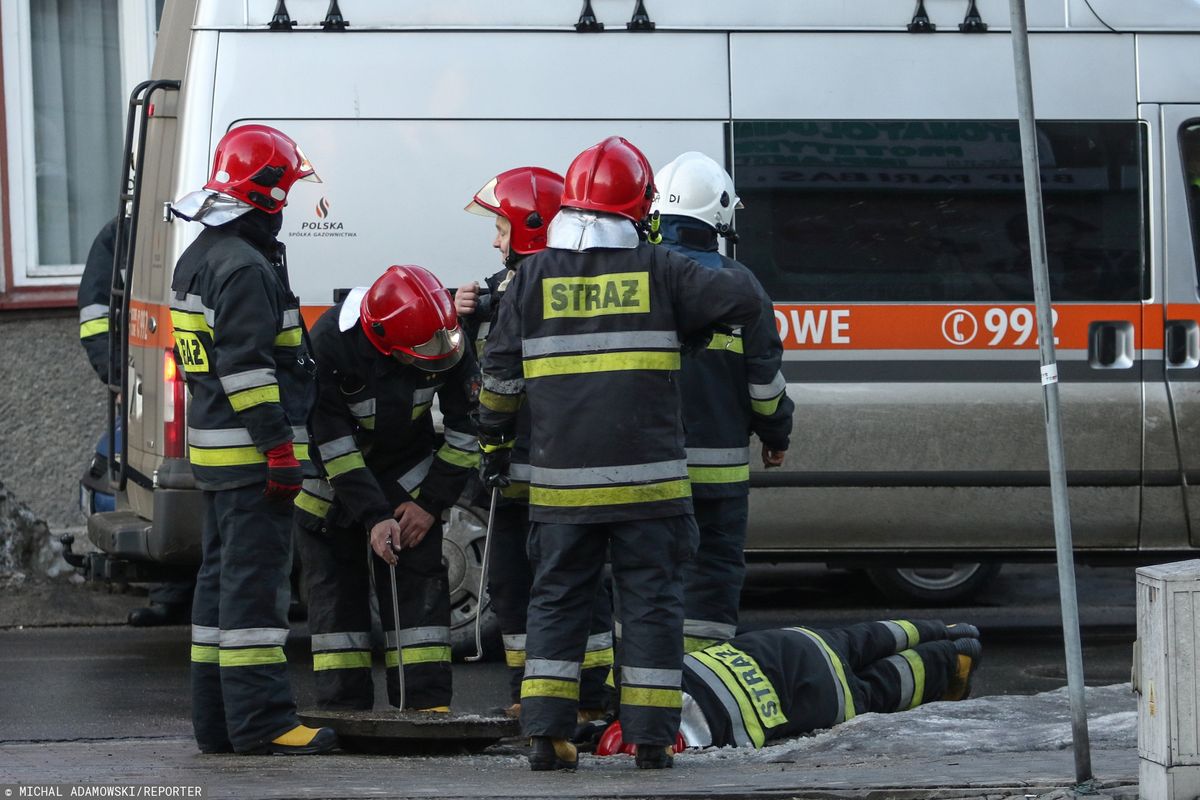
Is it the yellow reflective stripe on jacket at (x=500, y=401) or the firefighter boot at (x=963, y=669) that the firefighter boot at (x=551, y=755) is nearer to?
the yellow reflective stripe on jacket at (x=500, y=401)

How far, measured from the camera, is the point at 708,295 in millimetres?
4539

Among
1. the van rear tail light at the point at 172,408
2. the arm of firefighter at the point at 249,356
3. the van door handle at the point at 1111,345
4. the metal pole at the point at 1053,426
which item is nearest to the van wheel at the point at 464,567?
the van rear tail light at the point at 172,408

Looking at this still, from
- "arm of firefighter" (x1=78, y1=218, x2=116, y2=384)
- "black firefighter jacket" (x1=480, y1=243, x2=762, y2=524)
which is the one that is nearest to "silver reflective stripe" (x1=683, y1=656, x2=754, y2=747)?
"black firefighter jacket" (x1=480, y1=243, x2=762, y2=524)

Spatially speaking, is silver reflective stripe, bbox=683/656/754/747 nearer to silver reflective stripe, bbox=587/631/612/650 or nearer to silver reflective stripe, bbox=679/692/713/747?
silver reflective stripe, bbox=679/692/713/747

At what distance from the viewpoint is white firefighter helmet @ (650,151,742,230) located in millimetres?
5633

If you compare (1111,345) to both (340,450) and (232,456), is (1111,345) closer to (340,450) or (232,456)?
(340,450)

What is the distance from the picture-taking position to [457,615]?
680 cm

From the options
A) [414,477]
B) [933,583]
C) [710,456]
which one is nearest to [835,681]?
[710,456]

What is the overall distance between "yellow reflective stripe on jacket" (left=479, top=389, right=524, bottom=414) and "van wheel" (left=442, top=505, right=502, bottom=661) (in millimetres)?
1984

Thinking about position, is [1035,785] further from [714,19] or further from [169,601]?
[169,601]

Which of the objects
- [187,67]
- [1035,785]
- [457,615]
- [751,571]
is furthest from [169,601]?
[1035,785]

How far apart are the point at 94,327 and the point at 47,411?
205 cm

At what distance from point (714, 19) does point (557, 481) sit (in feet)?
8.85

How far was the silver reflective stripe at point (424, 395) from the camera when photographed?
5469 millimetres
